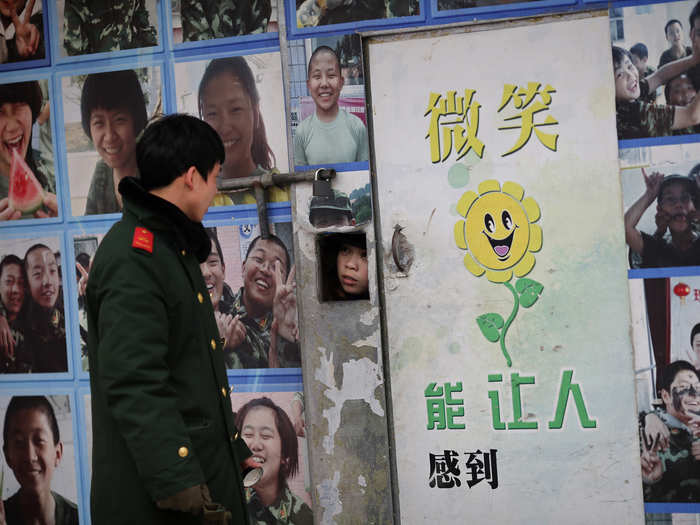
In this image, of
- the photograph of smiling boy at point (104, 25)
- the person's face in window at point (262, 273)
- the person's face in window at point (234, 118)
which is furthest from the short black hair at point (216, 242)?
the photograph of smiling boy at point (104, 25)

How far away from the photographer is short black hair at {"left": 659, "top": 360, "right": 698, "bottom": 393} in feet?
9.18

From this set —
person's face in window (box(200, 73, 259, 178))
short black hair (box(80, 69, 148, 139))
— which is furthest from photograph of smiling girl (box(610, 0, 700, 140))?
short black hair (box(80, 69, 148, 139))

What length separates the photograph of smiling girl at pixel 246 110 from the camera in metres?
3.14

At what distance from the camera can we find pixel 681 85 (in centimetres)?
276

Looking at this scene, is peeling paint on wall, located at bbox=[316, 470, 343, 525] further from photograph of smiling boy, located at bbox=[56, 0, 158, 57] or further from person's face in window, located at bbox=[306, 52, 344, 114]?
photograph of smiling boy, located at bbox=[56, 0, 158, 57]

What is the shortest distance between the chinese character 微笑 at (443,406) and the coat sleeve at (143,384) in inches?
54.8

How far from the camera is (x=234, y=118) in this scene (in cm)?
317

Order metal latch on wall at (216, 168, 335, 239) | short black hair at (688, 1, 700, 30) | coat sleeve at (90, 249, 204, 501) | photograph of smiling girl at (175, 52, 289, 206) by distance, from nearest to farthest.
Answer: coat sleeve at (90, 249, 204, 501) < short black hair at (688, 1, 700, 30) < metal latch on wall at (216, 168, 335, 239) < photograph of smiling girl at (175, 52, 289, 206)

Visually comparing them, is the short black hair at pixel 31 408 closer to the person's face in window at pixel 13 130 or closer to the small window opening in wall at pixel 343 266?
the person's face in window at pixel 13 130

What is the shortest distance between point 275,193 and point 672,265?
1.56 metres

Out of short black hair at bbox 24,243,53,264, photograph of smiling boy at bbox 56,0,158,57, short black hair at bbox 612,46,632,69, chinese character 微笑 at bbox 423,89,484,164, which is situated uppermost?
photograph of smiling boy at bbox 56,0,158,57

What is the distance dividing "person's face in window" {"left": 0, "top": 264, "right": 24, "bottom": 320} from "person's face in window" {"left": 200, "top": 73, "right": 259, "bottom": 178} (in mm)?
1123

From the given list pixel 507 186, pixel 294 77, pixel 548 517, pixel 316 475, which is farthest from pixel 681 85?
pixel 316 475

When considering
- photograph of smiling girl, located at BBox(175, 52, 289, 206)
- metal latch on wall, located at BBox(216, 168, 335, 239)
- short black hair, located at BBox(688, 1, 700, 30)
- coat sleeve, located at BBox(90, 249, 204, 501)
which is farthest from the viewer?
photograph of smiling girl, located at BBox(175, 52, 289, 206)
